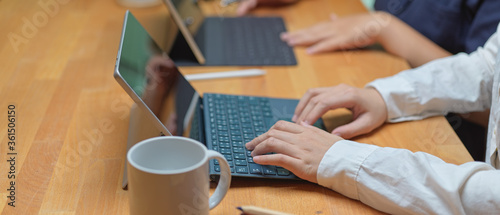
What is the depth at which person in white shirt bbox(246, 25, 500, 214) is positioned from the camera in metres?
0.65

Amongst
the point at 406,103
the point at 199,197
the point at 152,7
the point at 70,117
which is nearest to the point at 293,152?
the point at 199,197

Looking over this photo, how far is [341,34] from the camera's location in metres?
1.24

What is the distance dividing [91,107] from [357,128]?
502 mm

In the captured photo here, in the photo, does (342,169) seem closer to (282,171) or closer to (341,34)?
(282,171)

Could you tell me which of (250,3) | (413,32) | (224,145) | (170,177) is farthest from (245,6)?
(170,177)

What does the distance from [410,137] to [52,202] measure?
23.4 inches

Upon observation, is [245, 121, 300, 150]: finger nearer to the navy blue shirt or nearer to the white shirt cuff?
the white shirt cuff

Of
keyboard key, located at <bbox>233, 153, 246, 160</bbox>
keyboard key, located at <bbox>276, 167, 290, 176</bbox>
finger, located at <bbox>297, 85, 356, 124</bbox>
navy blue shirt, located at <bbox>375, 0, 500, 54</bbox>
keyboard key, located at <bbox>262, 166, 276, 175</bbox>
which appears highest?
keyboard key, located at <bbox>233, 153, 246, 160</bbox>

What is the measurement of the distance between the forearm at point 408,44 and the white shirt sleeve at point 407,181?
53 centimetres

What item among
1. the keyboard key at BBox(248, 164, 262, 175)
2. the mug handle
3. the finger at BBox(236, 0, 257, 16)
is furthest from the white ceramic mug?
the finger at BBox(236, 0, 257, 16)

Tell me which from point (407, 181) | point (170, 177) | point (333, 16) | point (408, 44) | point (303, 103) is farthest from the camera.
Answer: point (333, 16)

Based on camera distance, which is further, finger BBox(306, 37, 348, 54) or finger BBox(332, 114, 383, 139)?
finger BBox(306, 37, 348, 54)

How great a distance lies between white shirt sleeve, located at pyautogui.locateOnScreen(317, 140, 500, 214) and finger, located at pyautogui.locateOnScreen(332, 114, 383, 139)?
122 mm

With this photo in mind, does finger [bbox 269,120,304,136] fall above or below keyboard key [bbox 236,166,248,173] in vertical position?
below
